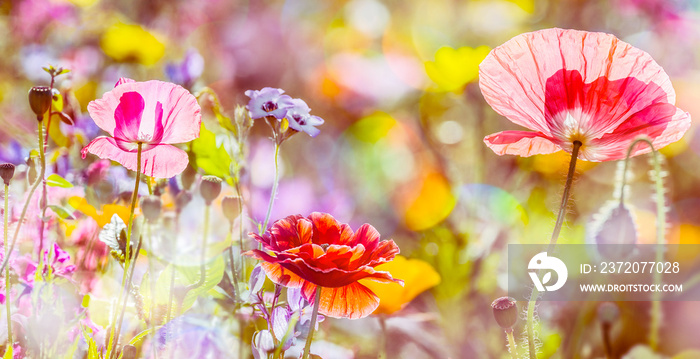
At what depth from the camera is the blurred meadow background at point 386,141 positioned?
1.04ft

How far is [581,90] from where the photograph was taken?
195 millimetres

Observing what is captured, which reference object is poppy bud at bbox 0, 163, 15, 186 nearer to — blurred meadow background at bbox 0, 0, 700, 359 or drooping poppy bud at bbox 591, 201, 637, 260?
Answer: blurred meadow background at bbox 0, 0, 700, 359

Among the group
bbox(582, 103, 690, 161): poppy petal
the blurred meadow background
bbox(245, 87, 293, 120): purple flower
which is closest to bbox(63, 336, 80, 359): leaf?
the blurred meadow background

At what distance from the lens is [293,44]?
51 centimetres

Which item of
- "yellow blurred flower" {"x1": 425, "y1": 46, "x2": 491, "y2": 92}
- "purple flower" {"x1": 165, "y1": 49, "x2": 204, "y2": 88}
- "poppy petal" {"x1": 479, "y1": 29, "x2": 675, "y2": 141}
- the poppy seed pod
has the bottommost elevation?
the poppy seed pod

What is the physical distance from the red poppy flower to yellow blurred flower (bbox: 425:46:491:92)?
0.75ft

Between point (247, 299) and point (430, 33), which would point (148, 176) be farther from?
point (430, 33)

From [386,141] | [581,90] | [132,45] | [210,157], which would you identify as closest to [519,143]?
[581,90]

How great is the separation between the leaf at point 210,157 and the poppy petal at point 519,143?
12cm

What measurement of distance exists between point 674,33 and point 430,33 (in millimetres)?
197

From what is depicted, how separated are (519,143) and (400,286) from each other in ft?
0.38

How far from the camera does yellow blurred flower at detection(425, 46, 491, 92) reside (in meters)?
0.42

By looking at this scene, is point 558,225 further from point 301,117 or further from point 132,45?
point 132,45

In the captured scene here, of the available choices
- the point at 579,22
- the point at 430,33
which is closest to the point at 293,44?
the point at 430,33
